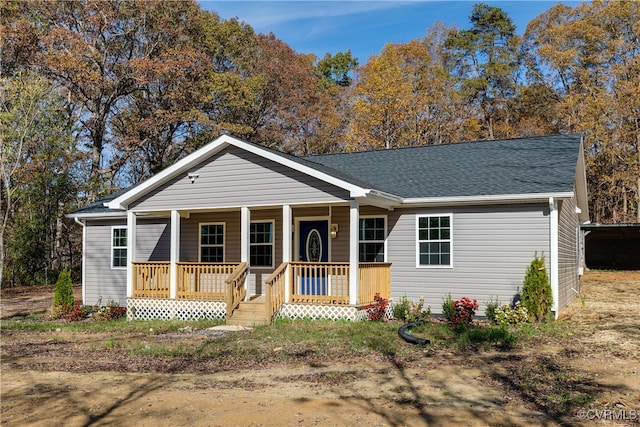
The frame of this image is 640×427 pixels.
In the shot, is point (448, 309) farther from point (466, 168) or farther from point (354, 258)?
point (466, 168)

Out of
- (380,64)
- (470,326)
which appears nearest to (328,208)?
(470,326)

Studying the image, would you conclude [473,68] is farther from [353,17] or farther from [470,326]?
[470,326]

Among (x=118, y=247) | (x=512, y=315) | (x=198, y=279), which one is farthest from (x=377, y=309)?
(x=118, y=247)

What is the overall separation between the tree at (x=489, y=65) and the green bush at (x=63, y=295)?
28.8 metres

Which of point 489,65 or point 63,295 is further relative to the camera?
point 489,65

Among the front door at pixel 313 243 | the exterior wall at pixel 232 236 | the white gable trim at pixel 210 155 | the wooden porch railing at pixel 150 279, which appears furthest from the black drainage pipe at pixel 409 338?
the wooden porch railing at pixel 150 279

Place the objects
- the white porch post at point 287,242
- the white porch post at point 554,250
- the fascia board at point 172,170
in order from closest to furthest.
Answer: the white porch post at point 554,250 → the white porch post at point 287,242 → the fascia board at point 172,170

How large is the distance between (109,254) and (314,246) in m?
6.81

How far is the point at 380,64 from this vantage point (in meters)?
33.2

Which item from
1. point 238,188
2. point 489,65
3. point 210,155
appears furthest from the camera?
point 489,65

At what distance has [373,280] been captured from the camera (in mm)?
12891

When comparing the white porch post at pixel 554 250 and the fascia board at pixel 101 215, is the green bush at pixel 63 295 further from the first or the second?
the white porch post at pixel 554 250

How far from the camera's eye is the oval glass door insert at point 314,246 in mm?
14741

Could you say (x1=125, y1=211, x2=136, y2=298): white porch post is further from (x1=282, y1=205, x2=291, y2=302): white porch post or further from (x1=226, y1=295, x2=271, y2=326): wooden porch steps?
(x1=282, y1=205, x2=291, y2=302): white porch post
